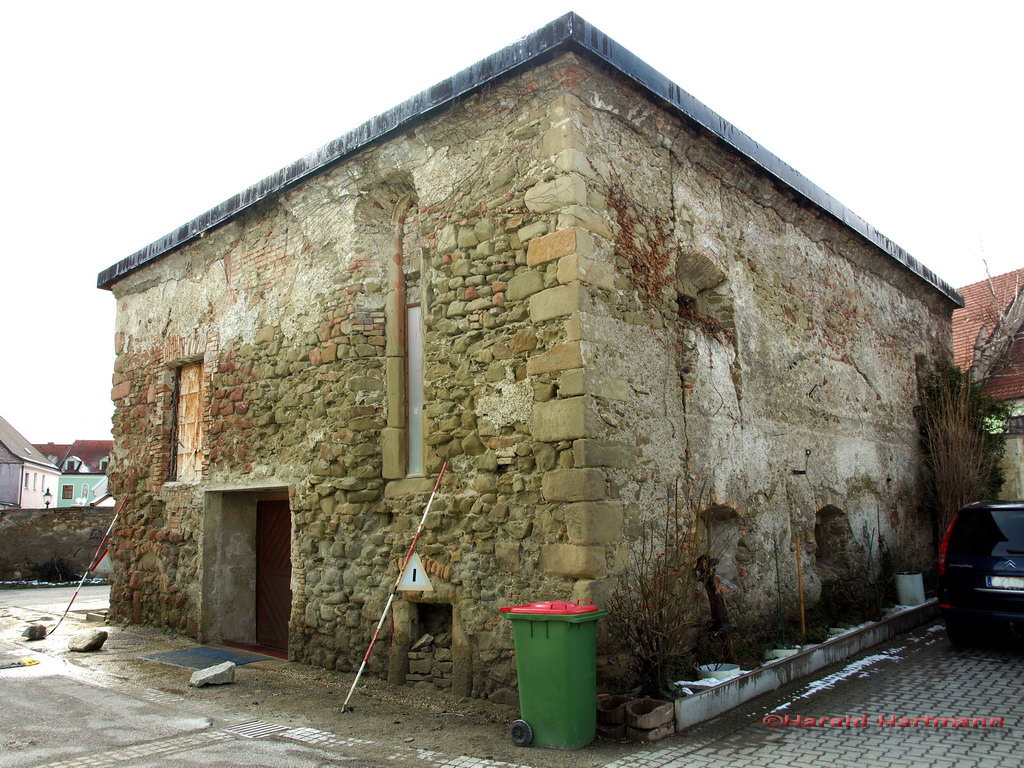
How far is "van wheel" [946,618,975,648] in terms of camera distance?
7666 millimetres

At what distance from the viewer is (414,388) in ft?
24.3

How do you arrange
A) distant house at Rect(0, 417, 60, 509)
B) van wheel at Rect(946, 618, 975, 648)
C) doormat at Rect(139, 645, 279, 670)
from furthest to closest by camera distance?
distant house at Rect(0, 417, 60, 509), doormat at Rect(139, 645, 279, 670), van wheel at Rect(946, 618, 975, 648)

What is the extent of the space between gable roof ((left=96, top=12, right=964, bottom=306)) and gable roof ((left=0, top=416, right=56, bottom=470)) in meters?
39.8

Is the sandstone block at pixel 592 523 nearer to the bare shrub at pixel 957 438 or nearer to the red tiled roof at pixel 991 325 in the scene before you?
the bare shrub at pixel 957 438

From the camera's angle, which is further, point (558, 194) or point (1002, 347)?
point (1002, 347)

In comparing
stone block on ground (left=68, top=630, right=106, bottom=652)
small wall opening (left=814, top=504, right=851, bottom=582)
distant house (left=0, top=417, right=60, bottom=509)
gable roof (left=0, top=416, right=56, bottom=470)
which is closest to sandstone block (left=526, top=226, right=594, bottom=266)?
small wall opening (left=814, top=504, right=851, bottom=582)

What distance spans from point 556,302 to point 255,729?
12.4ft

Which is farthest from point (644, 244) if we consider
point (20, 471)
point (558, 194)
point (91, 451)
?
point (91, 451)

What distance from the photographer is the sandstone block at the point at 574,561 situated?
5.47 meters

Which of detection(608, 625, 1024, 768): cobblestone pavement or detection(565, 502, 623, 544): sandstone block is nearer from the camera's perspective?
detection(608, 625, 1024, 768): cobblestone pavement

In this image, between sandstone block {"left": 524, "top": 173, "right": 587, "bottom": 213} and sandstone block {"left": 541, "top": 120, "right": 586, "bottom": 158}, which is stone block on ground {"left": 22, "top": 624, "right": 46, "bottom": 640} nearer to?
sandstone block {"left": 524, "top": 173, "right": 587, "bottom": 213}

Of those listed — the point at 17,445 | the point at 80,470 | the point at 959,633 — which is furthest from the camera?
the point at 80,470

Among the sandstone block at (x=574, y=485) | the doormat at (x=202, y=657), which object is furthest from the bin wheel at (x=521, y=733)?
the doormat at (x=202, y=657)

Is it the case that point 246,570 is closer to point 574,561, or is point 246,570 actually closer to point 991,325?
point 574,561
